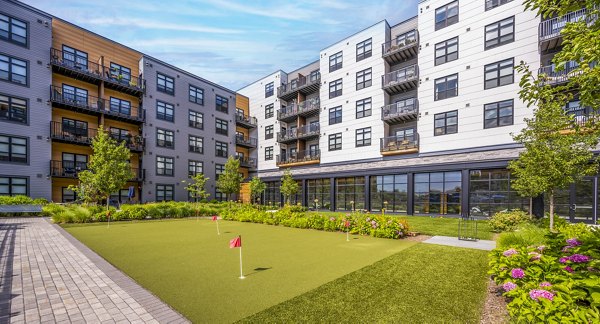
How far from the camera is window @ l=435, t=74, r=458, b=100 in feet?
76.0

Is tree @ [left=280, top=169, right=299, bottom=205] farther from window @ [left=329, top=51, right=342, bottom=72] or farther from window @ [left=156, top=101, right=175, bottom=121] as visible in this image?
window @ [left=156, top=101, right=175, bottom=121]

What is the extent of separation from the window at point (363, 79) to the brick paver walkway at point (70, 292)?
2761 centimetres

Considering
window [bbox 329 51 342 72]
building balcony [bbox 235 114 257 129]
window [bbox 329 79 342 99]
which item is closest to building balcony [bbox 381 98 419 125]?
window [bbox 329 79 342 99]

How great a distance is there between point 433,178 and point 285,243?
17708 millimetres

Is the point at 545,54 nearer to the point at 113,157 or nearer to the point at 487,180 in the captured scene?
the point at 487,180

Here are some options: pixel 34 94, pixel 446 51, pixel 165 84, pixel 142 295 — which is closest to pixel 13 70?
pixel 34 94

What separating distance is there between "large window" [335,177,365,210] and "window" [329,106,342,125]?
23.4 ft

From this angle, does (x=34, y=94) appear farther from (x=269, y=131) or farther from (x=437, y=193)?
(x=437, y=193)

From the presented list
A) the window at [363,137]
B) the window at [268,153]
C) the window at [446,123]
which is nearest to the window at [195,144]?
the window at [268,153]

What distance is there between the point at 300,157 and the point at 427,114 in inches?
637

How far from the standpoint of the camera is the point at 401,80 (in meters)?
25.8

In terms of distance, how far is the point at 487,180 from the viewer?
2075 cm

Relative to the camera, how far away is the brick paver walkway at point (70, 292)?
4488 mm

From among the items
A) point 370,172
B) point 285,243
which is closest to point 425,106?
point 370,172
